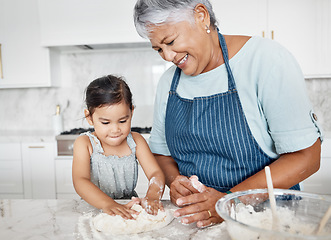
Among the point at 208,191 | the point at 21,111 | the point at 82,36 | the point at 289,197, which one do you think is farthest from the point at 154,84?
the point at 289,197

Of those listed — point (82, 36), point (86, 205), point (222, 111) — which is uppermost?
point (82, 36)

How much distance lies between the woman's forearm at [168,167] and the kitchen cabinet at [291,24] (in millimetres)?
1564

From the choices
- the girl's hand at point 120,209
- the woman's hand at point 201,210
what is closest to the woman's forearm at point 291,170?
the woman's hand at point 201,210

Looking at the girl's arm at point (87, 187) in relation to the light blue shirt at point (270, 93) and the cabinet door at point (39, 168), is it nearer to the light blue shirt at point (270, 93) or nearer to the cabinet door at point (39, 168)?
the light blue shirt at point (270, 93)

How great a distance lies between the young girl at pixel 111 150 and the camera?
3.84 ft

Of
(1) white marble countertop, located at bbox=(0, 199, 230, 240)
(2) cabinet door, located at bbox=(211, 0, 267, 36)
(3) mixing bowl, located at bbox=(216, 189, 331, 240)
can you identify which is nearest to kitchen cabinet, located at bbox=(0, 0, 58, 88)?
(2) cabinet door, located at bbox=(211, 0, 267, 36)

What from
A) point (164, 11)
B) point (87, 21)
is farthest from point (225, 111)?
point (87, 21)

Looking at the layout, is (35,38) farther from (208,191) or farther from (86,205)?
(208,191)

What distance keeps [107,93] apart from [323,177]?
6.47ft

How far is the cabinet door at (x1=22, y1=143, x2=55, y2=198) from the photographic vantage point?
2555 millimetres

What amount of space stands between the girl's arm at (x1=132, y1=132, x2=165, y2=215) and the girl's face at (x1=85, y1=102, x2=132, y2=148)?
0.44ft

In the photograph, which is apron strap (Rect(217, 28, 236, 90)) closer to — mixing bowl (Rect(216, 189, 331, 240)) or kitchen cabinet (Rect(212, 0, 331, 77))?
mixing bowl (Rect(216, 189, 331, 240))

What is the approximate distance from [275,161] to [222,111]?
23 centimetres

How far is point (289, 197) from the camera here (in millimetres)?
652
